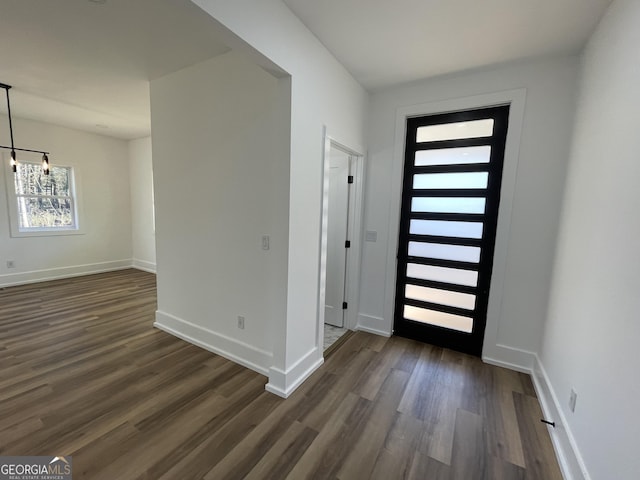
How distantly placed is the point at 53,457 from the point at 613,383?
3.01 m

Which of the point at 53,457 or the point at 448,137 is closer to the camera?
the point at 53,457

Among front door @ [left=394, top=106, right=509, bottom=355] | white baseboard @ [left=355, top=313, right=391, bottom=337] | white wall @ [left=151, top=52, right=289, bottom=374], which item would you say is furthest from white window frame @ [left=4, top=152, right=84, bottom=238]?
front door @ [left=394, top=106, right=509, bottom=355]

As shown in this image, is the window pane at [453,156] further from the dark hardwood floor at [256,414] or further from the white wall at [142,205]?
the white wall at [142,205]

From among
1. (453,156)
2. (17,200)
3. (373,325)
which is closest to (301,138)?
(453,156)

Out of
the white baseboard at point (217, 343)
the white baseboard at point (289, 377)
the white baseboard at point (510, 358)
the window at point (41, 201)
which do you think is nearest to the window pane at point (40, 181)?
the window at point (41, 201)

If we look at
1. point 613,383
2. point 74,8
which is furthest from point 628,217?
point 74,8

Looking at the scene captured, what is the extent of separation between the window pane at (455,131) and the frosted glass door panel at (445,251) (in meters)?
1.14

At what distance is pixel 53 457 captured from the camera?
1.57 meters

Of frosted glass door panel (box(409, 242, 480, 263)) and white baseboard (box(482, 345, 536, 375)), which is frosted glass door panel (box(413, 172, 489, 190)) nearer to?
frosted glass door panel (box(409, 242, 480, 263))

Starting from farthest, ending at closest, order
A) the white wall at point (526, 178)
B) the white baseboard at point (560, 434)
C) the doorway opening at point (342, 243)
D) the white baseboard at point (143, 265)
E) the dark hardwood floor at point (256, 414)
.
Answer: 1. the white baseboard at point (143, 265)
2. the doorway opening at point (342, 243)
3. the white wall at point (526, 178)
4. the dark hardwood floor at point (256, 414)
5. the white baseboard at point (560, 434)

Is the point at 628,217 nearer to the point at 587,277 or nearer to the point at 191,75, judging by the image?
the point at 587,277

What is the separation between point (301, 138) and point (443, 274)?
210 cm

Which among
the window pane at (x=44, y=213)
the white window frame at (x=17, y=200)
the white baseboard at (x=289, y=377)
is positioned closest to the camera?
the white baseboard at (x=289, y=377)

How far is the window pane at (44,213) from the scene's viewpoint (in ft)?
15.7
